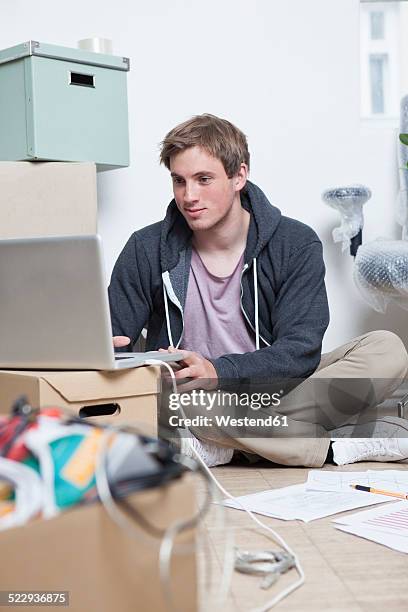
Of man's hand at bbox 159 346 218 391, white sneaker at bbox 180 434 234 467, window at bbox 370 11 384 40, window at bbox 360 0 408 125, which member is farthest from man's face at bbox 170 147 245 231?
window at bbox 370 11 384 40

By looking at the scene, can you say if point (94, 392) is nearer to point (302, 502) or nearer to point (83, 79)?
point (302, 502)

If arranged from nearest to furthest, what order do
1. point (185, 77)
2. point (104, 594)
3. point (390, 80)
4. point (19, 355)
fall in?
point (104, 594), point (19, 355), point (185, 77), point (390, 80)

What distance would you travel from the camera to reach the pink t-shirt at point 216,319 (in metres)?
2.32

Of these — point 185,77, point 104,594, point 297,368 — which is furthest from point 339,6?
point 104,594

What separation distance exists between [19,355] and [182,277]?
729mm

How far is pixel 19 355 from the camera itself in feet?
5.58

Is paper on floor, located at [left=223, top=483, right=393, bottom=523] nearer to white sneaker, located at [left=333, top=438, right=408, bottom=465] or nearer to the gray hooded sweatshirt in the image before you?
white sneaker, located at [left=333, top=438, right=408, bottom=465]

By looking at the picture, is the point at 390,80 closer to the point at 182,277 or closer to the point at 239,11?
the point at 239,11

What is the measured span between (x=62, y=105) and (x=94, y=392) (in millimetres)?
1080

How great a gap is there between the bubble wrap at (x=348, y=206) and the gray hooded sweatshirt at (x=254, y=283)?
534 mm

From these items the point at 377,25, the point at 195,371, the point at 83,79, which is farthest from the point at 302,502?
the point at 377,25

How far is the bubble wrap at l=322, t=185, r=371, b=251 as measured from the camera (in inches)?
113

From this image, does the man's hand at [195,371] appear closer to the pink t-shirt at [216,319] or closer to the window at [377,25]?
the pink t-shirt at [216,319]

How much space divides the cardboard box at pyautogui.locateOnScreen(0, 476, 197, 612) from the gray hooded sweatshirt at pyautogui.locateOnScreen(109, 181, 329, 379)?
1321 mm
